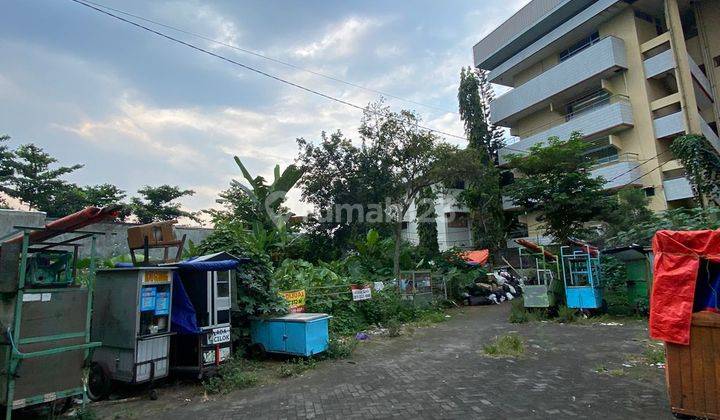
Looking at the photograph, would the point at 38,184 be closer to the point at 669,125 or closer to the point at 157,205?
Result: the point at 157,205

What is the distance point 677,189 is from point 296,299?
2145 centimetres

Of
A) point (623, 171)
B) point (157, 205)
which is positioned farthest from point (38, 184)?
point (623, 171)

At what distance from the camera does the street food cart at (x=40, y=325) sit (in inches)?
171

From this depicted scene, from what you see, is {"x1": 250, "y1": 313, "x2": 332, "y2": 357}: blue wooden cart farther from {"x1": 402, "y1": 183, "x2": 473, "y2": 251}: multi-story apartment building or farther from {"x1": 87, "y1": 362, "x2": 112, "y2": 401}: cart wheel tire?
{"x1": 402, "y1": 183, "x2": 473, "y2": 251}: multi-story apartment building

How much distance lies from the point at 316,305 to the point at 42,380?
657 cm

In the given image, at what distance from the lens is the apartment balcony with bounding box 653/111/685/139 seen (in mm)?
20194

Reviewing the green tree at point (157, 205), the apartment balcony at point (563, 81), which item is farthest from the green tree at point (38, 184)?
the apartment balcony at point (563, 81)

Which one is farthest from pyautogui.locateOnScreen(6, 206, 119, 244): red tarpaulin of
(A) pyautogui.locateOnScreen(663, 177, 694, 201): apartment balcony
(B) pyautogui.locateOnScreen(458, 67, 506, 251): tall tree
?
(A) pyautogui.locateOnScreen(663, 177, 694, 201): apartment balcony

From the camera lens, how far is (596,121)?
23391mm

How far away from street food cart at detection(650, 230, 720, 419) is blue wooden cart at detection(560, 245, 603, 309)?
7664mm

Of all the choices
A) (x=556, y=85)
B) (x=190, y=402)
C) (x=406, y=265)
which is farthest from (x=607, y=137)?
(x=190, y=402)

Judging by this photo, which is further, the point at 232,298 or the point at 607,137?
the point at 607,137

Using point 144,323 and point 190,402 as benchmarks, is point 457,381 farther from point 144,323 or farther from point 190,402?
point 144,323

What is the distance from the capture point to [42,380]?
4.60 meters
